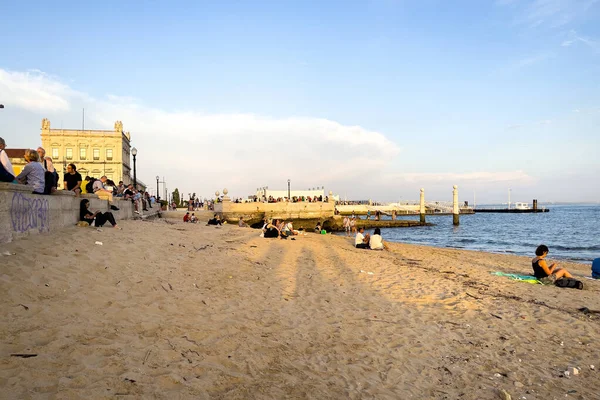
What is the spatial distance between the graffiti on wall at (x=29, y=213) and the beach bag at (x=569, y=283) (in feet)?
38.8

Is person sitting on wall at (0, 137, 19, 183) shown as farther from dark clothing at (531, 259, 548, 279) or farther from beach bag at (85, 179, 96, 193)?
dark clothing at (531, 259, 548, 279)

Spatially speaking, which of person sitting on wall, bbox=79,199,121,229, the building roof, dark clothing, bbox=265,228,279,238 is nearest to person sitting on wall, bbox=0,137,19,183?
person sitting on wall, bbox=79,199,121,229

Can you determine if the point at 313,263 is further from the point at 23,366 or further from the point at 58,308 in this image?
the point at 23,366

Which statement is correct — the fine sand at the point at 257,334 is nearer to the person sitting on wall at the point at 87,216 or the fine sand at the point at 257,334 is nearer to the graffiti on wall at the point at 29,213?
the graffiti on wall at the point at 29,213

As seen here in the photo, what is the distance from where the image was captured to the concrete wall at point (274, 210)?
3978 cm

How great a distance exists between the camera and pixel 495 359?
496cm

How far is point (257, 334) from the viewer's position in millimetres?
5262

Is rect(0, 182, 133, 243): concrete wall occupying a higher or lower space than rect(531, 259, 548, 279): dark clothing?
higher

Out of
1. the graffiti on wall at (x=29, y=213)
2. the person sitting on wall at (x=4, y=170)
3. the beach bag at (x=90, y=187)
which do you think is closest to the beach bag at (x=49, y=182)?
the graffiti on wall at (x=29, y=213)

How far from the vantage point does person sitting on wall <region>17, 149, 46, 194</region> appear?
7.92m

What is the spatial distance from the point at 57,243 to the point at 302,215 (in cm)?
3719

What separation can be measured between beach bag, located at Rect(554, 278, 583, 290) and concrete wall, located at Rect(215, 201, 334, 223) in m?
31.4

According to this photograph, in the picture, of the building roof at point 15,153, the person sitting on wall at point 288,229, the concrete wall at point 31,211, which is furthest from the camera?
the building roof at point 15,153

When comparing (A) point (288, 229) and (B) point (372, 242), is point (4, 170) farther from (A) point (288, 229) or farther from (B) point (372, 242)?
(A) point (288, 229)
